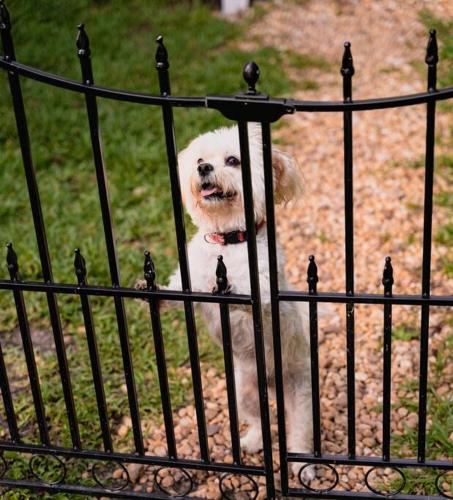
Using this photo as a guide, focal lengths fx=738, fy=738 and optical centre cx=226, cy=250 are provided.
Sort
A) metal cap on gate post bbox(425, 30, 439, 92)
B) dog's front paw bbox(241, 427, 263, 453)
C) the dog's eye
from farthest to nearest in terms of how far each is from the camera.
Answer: dog's front paw bbox(241, 427, 263, 453)
the dog's eye
metal cap on gate post bbox(425, 30, 439, 92)

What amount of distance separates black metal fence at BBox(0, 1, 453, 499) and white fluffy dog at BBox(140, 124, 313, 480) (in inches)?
15.5

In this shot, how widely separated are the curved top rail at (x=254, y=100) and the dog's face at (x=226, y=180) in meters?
0.82

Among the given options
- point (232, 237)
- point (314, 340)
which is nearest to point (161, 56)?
point (232, 237)

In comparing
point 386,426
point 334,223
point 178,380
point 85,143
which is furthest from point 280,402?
point 85,143

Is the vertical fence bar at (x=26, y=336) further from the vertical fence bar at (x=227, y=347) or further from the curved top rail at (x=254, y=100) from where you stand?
the vertical fence bar at (x=227, y=347)

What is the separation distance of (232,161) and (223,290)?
796 mm

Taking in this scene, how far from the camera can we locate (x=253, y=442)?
12.3 ft

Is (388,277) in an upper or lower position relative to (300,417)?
upper

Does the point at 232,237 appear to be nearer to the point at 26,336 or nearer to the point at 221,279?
the point at 221,279

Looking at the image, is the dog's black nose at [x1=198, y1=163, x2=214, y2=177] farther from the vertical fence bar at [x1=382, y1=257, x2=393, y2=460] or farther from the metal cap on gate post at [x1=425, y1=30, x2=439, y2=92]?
the metal cap on gate post at [x1=425, y1=30, x2=439, y2=92]

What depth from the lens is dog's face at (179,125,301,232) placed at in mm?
3297

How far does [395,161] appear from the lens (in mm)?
6281

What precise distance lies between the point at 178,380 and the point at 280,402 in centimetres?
139

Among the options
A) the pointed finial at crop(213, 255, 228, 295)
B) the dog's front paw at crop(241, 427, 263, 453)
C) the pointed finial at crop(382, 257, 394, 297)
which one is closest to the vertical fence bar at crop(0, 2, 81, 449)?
the pointed finial at crop(213, 255, 228, 295)
